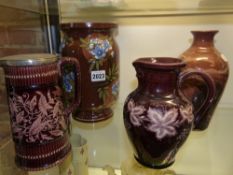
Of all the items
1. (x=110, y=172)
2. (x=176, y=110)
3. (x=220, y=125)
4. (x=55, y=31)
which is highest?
(x=55, y=31)

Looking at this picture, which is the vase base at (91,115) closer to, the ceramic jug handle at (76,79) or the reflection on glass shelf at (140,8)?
the ceramic jug handle at (76,79)

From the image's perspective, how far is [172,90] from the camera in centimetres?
48

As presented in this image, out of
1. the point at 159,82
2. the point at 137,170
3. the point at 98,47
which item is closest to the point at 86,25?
the point at 98,47

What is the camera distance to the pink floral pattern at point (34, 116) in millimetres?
457

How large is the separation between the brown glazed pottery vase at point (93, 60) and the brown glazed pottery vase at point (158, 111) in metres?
0.12

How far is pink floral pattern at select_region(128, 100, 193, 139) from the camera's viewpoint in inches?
17.8

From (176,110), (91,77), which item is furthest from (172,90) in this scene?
(91,77)

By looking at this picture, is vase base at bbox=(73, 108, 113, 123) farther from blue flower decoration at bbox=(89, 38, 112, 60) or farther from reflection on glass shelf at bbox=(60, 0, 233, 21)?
reflection on glass shelf at bbox=(60, 0, 233, 21)

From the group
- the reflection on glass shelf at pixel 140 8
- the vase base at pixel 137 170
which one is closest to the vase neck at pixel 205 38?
the reflection on glass shelf at pixel 140 8

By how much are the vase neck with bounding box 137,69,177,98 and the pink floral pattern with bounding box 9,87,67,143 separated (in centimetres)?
19

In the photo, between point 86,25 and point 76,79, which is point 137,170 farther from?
point 86,25

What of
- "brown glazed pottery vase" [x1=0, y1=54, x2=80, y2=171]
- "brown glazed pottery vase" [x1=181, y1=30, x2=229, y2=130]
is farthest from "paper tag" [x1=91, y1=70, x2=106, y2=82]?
"brown glazed pottery vase" [x1=181, y1=30, x2=229, y2=130]

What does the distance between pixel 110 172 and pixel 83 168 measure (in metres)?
0.09

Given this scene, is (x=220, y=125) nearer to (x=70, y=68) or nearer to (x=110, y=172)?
(x=110, y=172)
